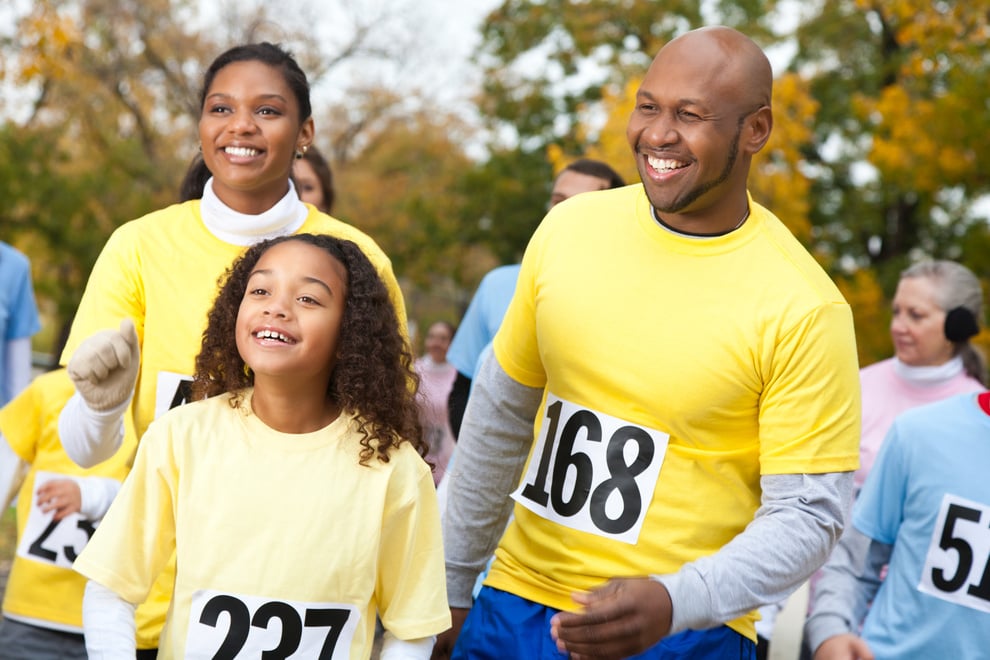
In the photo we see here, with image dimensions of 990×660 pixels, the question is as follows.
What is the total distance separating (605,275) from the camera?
2914 millimetres

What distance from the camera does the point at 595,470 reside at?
9.47 feet

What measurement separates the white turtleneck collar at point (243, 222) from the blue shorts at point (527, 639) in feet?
3.77

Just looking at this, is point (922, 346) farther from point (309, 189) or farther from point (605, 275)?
point (605, 275)

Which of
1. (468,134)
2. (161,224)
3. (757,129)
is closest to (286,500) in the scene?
(161,224)

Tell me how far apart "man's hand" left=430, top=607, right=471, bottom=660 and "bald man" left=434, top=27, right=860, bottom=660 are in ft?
0.53

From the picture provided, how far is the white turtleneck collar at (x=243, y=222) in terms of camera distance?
355 centimetres

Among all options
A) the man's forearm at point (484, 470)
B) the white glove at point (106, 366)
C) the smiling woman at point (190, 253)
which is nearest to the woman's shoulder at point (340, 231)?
the smiling woman at point (190, 253)

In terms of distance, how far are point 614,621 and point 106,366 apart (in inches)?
53.3

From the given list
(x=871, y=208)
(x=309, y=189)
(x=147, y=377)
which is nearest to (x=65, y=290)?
(x=871, y=208)

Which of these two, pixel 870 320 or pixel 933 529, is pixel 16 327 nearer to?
pixel 933 529

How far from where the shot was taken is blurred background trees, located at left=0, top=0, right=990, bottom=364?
21.1m

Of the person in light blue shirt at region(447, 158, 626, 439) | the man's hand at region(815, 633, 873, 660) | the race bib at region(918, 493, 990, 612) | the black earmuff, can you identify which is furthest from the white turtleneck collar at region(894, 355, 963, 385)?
the man's hand at region(815, 633, 873, 660)

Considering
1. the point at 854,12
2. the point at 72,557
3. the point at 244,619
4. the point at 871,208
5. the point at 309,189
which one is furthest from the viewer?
the point at 871,208

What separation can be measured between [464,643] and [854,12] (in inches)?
803
